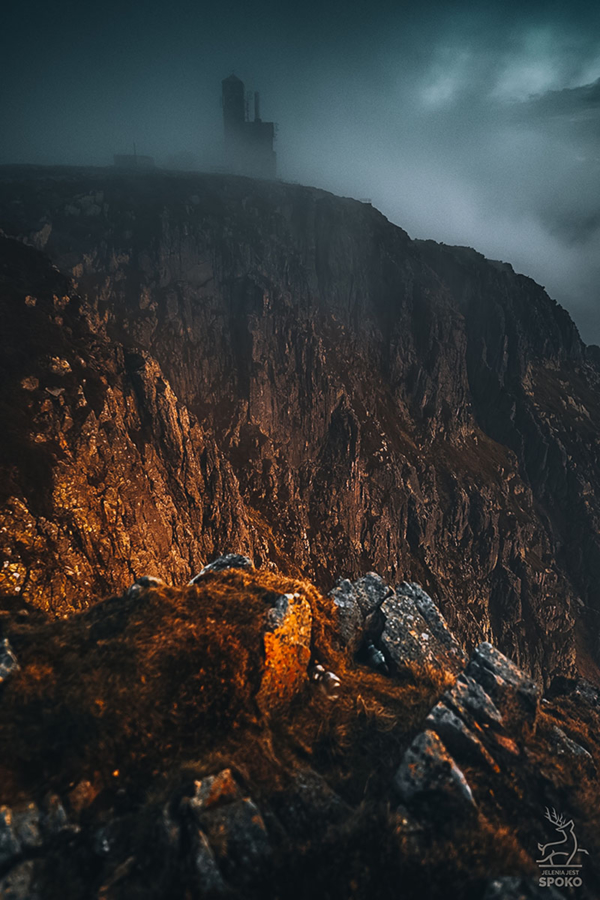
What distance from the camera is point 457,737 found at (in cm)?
914

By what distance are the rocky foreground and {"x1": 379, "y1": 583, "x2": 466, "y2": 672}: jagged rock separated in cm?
48

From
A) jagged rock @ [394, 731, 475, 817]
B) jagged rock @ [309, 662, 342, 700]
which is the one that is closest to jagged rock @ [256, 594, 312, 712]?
jagged rock @ [309, 662, 342, 700]

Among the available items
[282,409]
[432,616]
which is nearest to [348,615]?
[432,616]

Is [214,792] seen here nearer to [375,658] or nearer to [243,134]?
[375,658]

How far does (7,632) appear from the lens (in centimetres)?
969

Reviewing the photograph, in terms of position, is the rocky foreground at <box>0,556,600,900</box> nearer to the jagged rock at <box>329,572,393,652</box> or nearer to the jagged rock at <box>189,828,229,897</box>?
the jagged rock at <box>189,828,229,897</box>

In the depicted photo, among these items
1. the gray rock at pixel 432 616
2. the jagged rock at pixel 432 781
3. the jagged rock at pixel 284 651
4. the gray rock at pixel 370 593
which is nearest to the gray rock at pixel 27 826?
Result: the jagged rock at pixel 284 651

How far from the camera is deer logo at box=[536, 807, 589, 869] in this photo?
7701 mm

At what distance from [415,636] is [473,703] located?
11.2 feet

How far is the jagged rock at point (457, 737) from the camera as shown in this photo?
8.98 meters

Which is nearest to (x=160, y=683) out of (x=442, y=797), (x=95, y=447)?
(x=442, y=797)

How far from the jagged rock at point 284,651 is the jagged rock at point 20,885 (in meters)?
4.68

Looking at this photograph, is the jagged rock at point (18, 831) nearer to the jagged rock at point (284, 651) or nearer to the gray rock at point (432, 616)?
the jagged rock at point (284, 651)

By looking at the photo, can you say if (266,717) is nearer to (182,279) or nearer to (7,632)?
(7,632)
